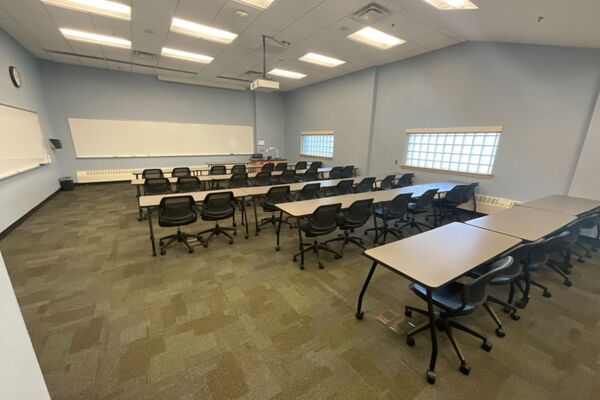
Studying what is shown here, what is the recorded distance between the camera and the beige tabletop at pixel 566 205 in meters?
3.12

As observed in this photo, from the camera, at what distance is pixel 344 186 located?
4723mm

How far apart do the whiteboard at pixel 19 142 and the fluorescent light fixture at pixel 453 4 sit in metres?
6.98

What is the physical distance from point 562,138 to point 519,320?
3408 millimetres

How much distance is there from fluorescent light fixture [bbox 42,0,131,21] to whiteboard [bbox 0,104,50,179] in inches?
81.6

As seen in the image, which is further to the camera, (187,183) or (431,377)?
(187,183)

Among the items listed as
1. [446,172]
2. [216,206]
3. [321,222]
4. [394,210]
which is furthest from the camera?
[446,172]

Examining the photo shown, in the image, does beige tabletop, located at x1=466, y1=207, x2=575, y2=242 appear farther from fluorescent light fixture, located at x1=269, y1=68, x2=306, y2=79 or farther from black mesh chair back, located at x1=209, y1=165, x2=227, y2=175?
fluorescent light fixture, located at x1=269, y1=68, x2=306, y2=79

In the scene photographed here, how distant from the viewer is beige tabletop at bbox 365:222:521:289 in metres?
1.67

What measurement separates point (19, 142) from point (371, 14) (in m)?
6.77

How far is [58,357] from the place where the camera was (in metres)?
1.79

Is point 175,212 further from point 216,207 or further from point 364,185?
point 364,185

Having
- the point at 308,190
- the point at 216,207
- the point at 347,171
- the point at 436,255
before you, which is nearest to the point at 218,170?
the point at 216,207

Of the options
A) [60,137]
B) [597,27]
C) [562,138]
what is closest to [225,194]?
[597,27]

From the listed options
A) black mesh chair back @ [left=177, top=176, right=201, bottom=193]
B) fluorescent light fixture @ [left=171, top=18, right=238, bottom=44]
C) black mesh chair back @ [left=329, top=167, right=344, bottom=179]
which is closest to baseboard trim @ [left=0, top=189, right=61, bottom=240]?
black mesh chair back @ [left=177, top=176, right=201, bottom=193]
